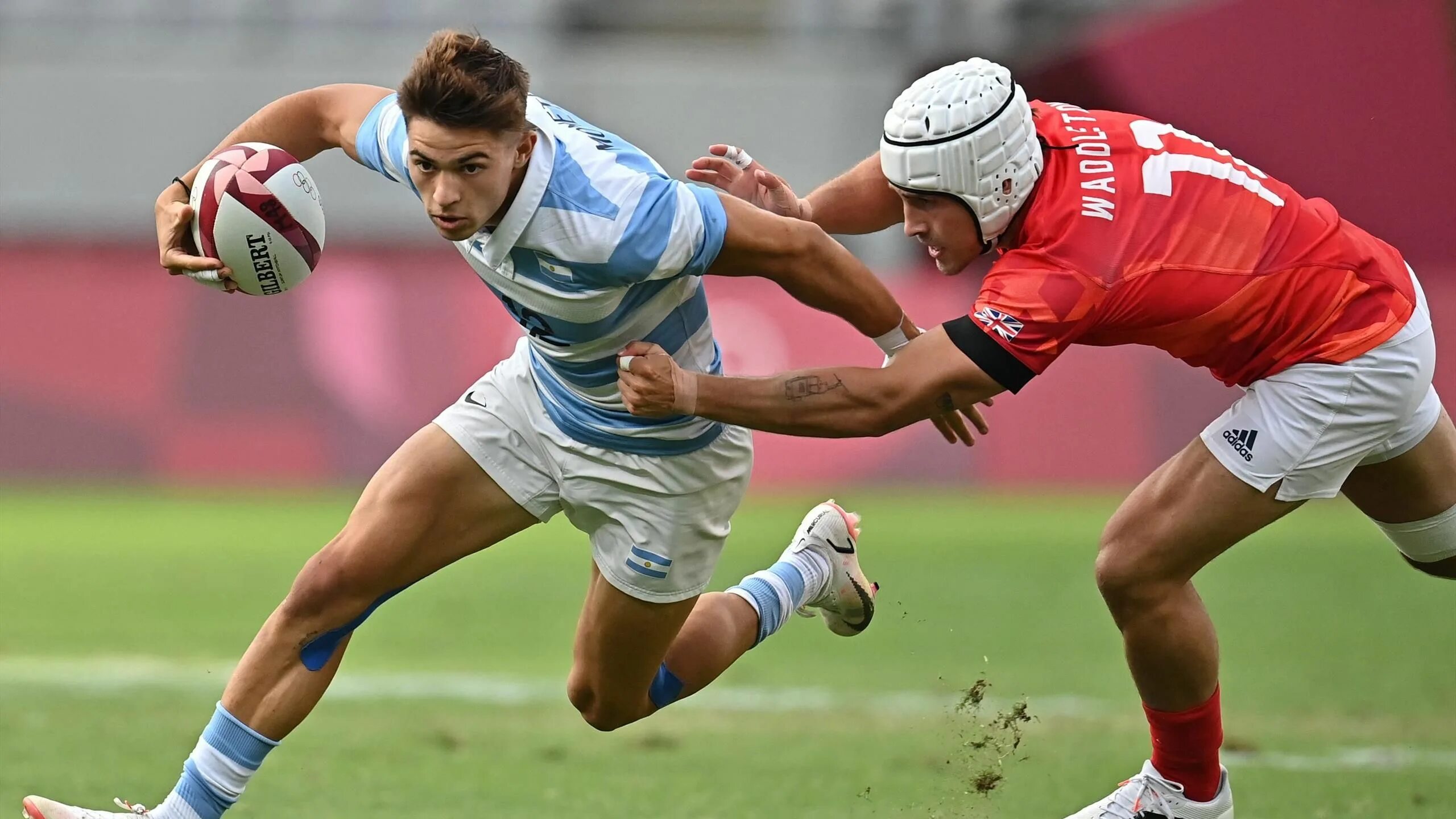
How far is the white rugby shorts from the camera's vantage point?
5523 millimetres

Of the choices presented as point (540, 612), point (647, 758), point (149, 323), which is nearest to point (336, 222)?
point (149, 323)

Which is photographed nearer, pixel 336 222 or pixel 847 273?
pixel 847 273

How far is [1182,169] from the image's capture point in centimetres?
531

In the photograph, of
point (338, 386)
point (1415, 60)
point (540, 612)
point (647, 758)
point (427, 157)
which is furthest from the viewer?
point (1415, 60)

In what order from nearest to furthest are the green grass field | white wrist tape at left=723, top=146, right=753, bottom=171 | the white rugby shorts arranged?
the white rugby shorts → white wrist tape at left=723, top=146, right=753, bottom=171 → the green grass field

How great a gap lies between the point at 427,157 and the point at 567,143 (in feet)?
1.67

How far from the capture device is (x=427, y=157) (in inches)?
186

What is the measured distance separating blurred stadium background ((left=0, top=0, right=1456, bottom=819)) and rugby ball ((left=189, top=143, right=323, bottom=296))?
5.95 feet

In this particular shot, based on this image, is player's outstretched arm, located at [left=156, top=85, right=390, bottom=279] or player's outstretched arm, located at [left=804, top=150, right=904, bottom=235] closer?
player's outstretched arm, located at [left=156, top=85, right=390, bottom=279]

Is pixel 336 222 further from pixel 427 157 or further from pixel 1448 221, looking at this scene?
pixel 427 157

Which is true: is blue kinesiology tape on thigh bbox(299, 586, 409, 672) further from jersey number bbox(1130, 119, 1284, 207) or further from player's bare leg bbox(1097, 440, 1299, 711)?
jersey number bbox(1130, 119, 1284, 207)

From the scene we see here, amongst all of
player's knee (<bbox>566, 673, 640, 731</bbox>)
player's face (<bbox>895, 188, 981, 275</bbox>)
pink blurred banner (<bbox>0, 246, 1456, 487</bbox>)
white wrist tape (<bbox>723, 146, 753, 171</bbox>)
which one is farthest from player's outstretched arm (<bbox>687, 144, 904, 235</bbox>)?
pink blurred banner (<bbox>0, 246, 1456, 487</bbox>)

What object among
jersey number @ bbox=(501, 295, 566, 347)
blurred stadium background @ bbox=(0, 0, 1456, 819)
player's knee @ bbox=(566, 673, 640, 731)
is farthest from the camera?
blurred stadium background @ bbox=(0, 0, 1456, 819)

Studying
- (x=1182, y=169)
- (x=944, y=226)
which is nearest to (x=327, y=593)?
(x=944, y=226)
